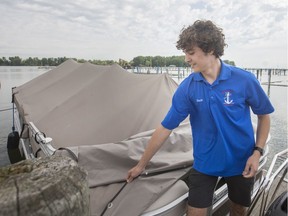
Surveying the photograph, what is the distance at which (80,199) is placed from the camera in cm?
85

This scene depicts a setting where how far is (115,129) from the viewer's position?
329cm

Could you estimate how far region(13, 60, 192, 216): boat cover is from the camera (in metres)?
2.06

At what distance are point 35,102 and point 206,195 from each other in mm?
4842

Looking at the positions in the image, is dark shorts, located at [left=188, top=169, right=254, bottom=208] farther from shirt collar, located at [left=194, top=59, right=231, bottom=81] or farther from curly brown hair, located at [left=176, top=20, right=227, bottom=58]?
curly brown hair, located at [left=176, top=20, right=227, bottom=58]

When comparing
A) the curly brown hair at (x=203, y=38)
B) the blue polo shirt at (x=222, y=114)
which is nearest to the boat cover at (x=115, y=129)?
the blue polo shirt at (x=222, y=114)

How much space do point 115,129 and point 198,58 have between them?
1.73 m

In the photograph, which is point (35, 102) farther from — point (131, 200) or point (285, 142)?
point (285, 142)

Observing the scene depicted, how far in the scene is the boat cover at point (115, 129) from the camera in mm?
2061

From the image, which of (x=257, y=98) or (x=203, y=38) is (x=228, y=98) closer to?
(x=257, y=98)

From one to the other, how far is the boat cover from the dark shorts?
0.24 metres

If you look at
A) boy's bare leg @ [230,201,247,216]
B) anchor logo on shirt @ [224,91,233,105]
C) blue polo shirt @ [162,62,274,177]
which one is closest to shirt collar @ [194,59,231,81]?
blue polo shirt @ [162,62,274,177]

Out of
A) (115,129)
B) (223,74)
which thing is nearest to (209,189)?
(223,74)

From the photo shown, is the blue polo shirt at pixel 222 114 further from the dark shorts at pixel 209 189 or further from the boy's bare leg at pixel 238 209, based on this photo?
the boy's bare leg at pixel 238 209

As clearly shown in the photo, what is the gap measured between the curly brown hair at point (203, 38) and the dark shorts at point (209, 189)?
3.24ft
